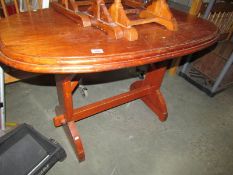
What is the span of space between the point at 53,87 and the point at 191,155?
1463 millimetres

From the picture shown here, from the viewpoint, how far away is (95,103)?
1438mm

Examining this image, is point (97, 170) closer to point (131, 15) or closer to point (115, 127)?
point (115, 127)

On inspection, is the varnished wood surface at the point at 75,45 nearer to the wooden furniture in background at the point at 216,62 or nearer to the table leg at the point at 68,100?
the table leg at the point at 68,100

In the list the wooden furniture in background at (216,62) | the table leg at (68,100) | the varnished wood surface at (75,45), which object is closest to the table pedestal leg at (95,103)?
the table leg at (68,100)

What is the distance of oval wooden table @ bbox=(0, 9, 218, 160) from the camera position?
2.10 feet

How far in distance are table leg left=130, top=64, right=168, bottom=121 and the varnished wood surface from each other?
60cm

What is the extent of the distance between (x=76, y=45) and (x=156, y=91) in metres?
1.15

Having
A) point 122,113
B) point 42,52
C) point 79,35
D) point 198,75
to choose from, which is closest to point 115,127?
point 122,113

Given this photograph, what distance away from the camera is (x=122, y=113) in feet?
5.91

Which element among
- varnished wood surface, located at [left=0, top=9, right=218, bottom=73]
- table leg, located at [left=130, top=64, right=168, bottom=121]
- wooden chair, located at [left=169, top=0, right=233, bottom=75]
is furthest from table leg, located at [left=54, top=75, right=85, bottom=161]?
wooden chair, located at [left=169, top=0, right=233, bottom=75]

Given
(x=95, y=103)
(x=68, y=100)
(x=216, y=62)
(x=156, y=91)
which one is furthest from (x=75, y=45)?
(x=216, y=62)

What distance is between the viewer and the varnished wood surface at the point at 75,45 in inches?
25.1

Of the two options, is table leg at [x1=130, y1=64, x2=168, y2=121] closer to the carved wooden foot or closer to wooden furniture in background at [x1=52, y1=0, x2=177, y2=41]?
wooden furniture in background at [x1=52, y1=0, x2=177, y2=41]

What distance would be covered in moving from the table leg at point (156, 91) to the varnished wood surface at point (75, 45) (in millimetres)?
600
